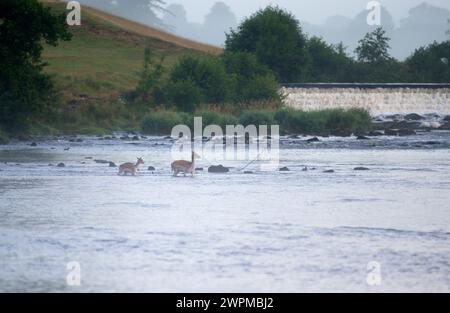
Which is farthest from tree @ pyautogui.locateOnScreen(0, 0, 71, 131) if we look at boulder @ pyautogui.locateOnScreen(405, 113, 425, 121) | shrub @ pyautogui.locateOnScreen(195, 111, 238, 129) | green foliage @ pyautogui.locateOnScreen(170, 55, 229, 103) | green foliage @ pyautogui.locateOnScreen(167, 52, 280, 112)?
boulder @ pyautogui.locateOnScreen(405, 113, 425, 121)

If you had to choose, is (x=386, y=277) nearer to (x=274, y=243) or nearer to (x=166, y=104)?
(x=274, y=243)

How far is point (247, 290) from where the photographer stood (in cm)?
1800

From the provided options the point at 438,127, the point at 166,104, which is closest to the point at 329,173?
the point at 166,104

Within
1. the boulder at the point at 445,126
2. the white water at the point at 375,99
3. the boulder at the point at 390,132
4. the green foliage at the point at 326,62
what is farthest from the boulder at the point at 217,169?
the green foliage at the point at 326,62

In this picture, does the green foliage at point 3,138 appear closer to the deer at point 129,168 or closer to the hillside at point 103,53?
the hillside at point 103,53

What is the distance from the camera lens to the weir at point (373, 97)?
7312cm

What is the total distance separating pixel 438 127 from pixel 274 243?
165 ft

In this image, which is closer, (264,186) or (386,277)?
(386,277)

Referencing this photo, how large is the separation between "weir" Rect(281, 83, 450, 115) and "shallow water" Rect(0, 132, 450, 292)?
3337 centimetres

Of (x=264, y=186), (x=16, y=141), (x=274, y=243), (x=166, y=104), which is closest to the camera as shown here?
(x=274, y=243)

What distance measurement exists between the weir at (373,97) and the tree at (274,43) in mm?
6450

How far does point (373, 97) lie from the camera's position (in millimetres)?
74375
